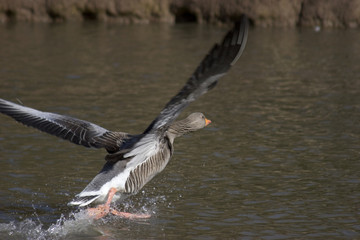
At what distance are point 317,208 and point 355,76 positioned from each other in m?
8.02

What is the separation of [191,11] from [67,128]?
1659 cm

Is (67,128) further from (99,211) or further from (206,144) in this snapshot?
(206,144)

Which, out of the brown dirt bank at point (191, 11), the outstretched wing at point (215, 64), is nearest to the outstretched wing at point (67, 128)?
the outstretched wing at point (215, 64)

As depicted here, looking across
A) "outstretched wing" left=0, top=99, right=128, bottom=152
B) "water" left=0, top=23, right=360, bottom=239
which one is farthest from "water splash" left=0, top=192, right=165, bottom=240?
"outstretched wing" left=0, top=99, right=128, bottom=152

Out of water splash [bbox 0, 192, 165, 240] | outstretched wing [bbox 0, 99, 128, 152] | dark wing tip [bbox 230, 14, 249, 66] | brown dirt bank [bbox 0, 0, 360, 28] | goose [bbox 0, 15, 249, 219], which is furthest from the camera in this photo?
brown dirt bank [bbox 0, 0, 360, 28]

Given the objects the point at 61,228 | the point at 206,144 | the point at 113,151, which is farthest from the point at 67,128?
the point at 206,144

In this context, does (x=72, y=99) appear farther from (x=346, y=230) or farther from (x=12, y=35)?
(x=12, y=35)

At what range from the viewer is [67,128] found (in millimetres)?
7367

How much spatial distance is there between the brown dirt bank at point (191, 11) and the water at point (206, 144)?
245 centimetres

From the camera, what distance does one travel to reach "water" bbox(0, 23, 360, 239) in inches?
280

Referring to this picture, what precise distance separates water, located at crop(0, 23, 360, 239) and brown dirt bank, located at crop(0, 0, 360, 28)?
2449mm

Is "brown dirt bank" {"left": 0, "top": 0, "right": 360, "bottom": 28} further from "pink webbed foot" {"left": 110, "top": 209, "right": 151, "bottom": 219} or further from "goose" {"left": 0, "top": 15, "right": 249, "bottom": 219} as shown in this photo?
"pink webbed foot" {"left": 110, "top": 209, "right": 151, "bottom": 219}

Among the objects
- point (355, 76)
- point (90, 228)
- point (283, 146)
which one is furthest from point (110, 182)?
point (355, 76)

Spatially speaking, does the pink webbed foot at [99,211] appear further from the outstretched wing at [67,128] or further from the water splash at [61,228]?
the outstretched wing at [67,128]
